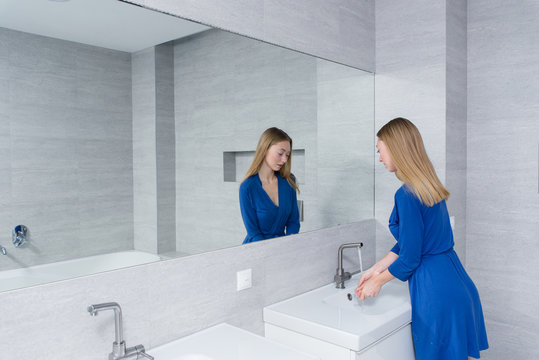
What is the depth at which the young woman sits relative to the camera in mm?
1743

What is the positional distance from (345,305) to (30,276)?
4.68 ft

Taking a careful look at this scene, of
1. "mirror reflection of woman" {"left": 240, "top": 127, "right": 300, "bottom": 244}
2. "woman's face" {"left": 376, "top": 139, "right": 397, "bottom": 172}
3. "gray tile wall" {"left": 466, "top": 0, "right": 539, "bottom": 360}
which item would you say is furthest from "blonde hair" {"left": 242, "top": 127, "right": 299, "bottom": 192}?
"gray tile wall" {"left": 466, "top": 0, "right": 539, "bottom": 360}

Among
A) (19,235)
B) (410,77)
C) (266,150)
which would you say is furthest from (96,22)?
(410,77)

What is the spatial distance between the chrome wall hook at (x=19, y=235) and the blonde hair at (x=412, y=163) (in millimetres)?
1446

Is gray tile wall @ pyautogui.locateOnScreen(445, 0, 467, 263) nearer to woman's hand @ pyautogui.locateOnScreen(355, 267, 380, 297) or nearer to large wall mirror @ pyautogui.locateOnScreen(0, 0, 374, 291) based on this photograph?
woman's hand @ pyautogui.locateOnScreen(355, 267, 380, 297)

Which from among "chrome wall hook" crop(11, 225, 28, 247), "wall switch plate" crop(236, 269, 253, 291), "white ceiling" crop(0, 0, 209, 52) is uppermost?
"white ceiling" crop(0, 0, 209, 52)

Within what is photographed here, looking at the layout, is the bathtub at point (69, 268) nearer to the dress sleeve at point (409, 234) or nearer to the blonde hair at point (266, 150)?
the blonde hair at point (266, 150)

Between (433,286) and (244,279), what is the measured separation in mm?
821

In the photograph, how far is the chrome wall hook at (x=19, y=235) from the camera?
3.59 ft

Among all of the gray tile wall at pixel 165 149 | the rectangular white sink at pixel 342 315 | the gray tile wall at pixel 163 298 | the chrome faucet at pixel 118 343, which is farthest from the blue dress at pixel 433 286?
the chrome faucet at pixel 118 343

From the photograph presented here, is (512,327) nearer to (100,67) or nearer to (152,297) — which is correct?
(152,297)

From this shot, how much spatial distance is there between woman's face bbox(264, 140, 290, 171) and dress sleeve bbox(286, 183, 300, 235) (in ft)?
0.50

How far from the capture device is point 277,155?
1.85 m

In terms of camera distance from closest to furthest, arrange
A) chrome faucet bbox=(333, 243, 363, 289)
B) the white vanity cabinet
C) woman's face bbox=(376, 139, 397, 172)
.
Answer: the white vanity cabinet < woman's face bbox=(376, 139, 397, 172) < chrome faucet bbox=(333, 243, 363, 289)
